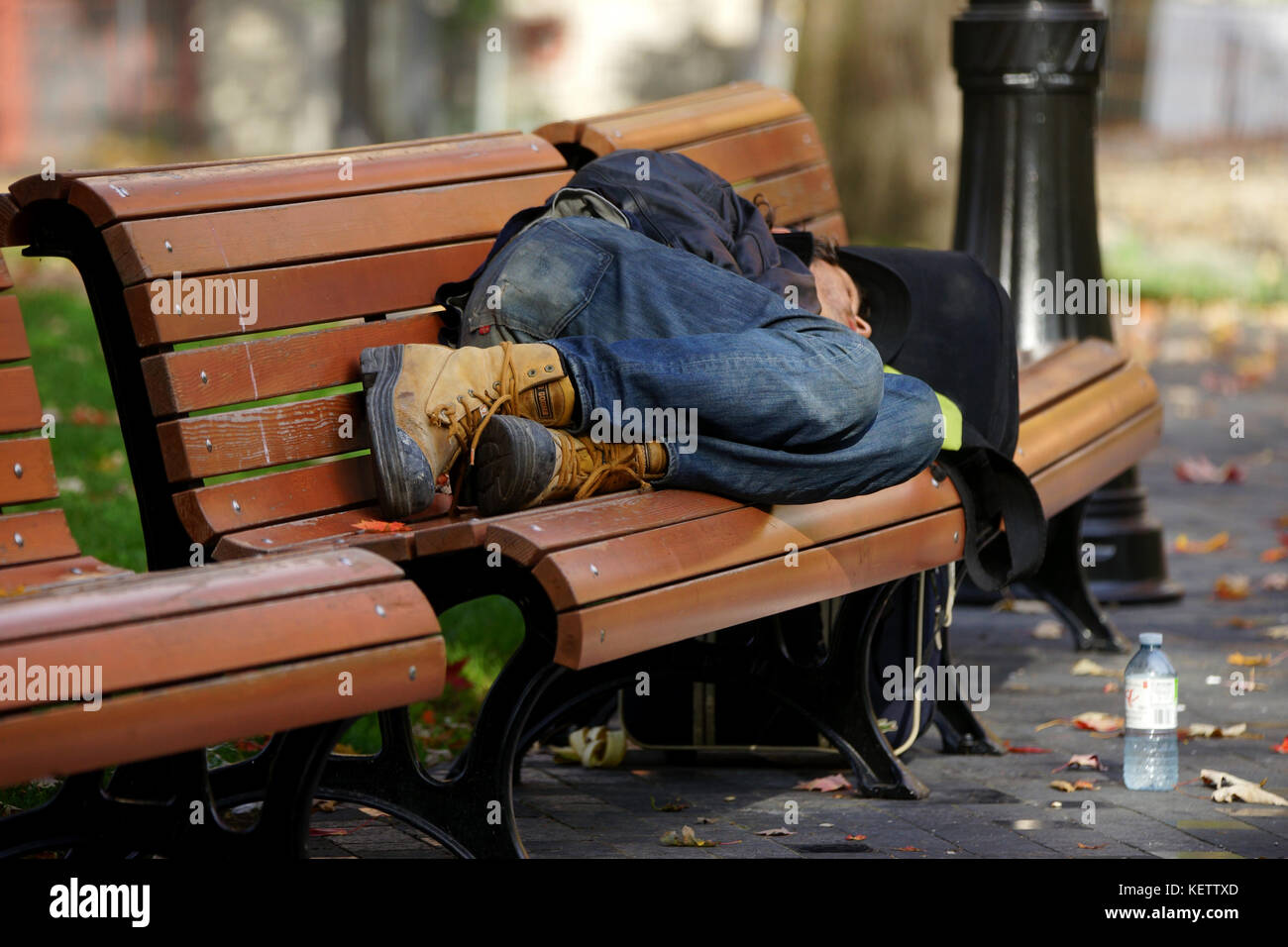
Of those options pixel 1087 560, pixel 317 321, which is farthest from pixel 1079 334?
pixel 317 321

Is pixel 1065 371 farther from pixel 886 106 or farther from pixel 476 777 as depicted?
pixel 886 106

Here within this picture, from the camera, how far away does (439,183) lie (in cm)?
408

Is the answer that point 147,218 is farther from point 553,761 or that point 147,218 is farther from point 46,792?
point 553,761

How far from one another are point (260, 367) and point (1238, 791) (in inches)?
86.1

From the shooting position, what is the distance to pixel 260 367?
3533 mm

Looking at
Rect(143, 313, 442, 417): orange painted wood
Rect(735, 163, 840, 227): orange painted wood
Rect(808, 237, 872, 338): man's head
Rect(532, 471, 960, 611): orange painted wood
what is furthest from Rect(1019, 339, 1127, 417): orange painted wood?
Rect(143, 313, 442, 417): orange painted wood

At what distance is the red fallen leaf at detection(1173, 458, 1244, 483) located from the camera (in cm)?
804

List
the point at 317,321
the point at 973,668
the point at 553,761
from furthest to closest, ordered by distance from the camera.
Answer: the point at 973,668
the point at 553,761
the point at 317,321

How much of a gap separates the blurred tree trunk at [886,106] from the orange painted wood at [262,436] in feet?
27.7

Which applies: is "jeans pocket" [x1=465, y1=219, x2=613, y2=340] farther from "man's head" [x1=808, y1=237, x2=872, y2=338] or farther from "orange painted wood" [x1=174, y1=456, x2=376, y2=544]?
"man's head" [x1=808, y1=237, x2=872, y2=338]

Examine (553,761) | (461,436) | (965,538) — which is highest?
(461,436)

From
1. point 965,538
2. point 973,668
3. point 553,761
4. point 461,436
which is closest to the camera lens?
point 461,436

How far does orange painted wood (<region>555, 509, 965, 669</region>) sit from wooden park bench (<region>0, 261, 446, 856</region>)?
30 centimetres
